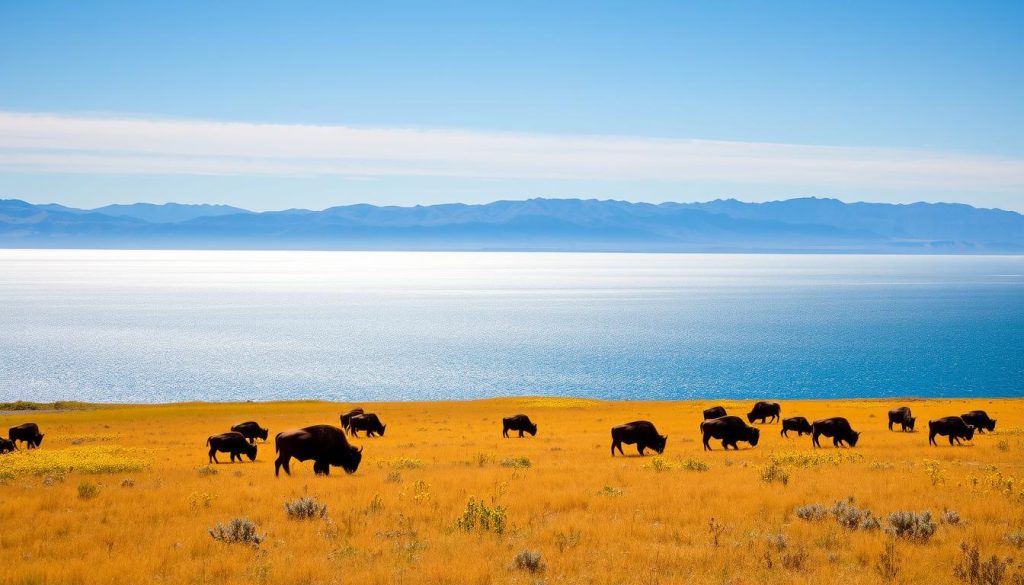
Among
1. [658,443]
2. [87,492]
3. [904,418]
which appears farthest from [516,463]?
[904,418]

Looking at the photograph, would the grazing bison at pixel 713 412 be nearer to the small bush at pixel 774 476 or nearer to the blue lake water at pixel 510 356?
the small bush at pixel 774 476

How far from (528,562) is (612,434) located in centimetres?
1812

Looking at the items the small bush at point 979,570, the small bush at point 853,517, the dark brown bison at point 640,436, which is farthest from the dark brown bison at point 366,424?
the small bush at point 979,570

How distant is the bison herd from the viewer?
2169cm

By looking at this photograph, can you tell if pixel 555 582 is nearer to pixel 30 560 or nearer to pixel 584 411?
pixel 30 560

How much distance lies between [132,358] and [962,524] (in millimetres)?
125544

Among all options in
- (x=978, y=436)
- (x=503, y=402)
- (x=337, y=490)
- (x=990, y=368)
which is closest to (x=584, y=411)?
(x=503, y=402)

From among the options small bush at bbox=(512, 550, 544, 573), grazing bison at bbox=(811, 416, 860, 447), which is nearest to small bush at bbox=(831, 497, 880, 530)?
small bush at bbox=(512, 550, 544, 573)

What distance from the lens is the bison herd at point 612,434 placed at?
21.7 m

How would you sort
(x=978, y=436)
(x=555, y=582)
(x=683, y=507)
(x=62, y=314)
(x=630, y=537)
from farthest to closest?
1. (x=62, y=314)
2. (x=978, y=436)
3. (x=683, y=507)
4. (x=630, y=537)
5. (x=555, y=582)

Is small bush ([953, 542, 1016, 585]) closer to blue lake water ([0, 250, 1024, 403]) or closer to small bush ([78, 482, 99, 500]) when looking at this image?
small bush ([78, 482, 99, 500])

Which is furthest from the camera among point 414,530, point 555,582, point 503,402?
point 503,402

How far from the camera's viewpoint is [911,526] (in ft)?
42.5

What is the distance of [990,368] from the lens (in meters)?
104
